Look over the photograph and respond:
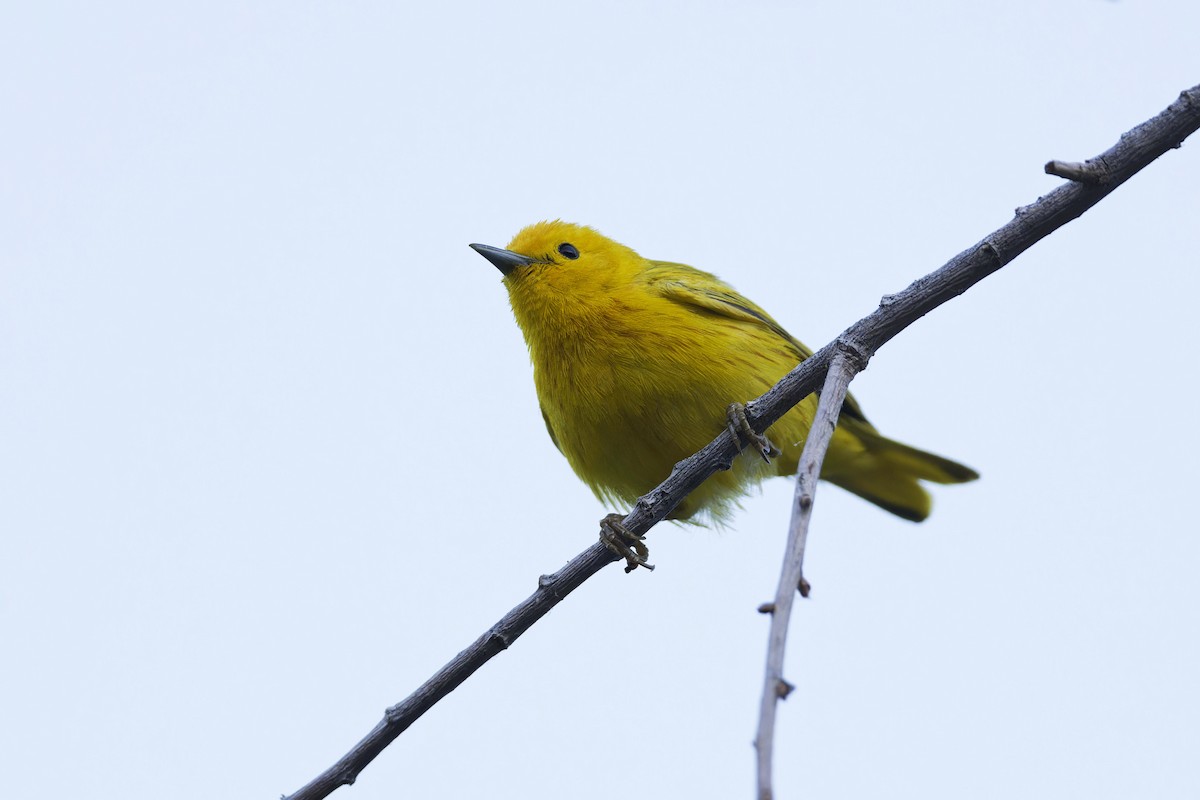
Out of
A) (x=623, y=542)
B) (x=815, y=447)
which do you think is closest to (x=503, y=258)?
(x=623, y=542)

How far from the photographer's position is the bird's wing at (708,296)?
561 centimetres

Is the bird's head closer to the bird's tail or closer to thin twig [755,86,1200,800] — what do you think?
the bird's tail

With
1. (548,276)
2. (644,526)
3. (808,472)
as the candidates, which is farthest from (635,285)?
(808,472)

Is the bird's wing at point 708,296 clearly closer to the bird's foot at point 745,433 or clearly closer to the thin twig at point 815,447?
the bird's foot at point 745,433

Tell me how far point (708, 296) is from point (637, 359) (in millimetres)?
732

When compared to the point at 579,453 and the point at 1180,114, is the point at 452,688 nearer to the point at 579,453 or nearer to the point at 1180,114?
the point at 579,453

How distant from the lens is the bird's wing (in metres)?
5.61

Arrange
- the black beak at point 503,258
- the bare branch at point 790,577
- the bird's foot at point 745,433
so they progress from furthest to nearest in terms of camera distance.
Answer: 1. the black beak at point 503,258
2. the bird's foot at point 745,433
3. the bare branch at point 790,577

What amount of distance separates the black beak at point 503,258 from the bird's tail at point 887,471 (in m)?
2.01

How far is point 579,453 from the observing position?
5555 mm

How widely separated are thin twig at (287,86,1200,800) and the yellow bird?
125 centimetres

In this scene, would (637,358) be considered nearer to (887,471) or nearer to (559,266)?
(559,266)

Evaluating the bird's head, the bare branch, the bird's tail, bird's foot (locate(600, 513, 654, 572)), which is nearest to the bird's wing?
the bird's head

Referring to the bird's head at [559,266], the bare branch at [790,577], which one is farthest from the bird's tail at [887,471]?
the bare branch at [790,577]
